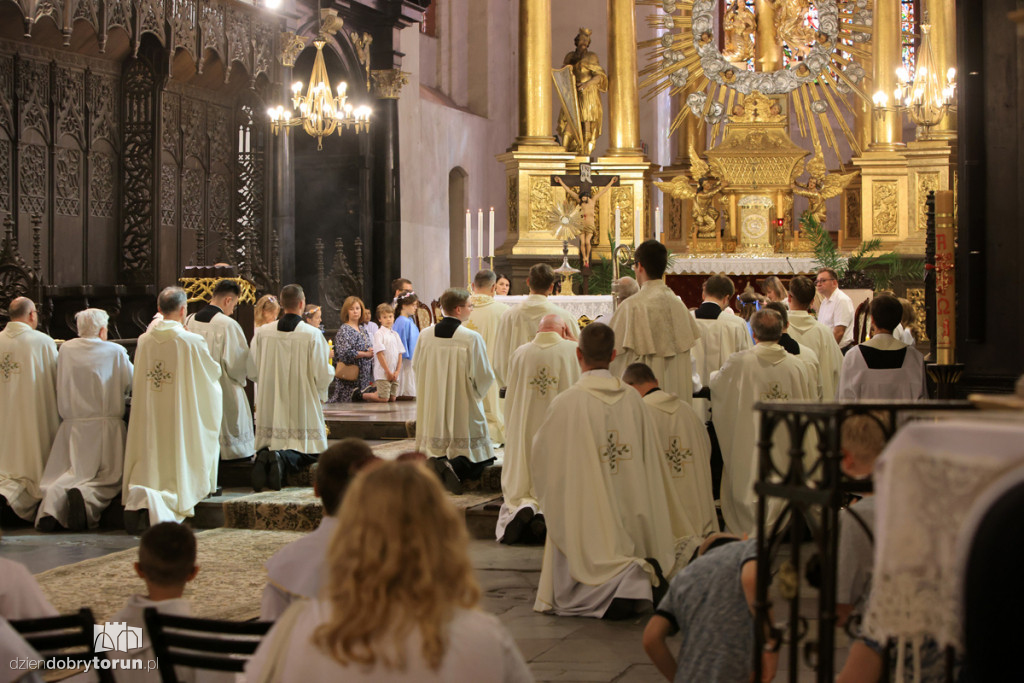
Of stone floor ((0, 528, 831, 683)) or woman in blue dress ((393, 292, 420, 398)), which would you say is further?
woman in blue dress ((393, 292, 420, 398))

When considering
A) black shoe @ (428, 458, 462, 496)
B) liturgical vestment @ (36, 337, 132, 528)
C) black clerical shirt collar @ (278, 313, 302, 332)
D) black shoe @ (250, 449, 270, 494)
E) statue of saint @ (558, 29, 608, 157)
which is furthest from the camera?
statue of saint @ (558, 29, 608, 157)

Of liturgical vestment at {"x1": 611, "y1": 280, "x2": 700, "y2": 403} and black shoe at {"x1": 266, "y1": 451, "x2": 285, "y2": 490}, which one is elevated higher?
liturgical vestment at {"x1": 611, "y1": 280, "x2": 700, "y2": 403}

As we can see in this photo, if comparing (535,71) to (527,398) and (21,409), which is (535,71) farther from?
(21,409)

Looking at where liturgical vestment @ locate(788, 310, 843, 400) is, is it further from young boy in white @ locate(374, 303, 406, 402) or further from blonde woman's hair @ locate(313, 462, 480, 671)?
blonde woman's hair @ locate(313, 462, 480, 671)

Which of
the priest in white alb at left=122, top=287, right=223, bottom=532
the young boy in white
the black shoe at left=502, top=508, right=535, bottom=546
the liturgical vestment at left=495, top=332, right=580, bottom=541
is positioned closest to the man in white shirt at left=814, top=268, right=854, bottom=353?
the liturgical vestment at left=495, top=332, right=580, bottom=541

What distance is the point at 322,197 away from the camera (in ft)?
57.2

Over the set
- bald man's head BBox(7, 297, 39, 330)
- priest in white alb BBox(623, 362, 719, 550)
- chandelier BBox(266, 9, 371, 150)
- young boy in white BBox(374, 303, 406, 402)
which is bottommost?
priest in white alb BBox(623, 362, 719, 550)

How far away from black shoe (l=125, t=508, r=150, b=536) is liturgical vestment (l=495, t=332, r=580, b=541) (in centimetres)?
254

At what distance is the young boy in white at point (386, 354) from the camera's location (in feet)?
44.0

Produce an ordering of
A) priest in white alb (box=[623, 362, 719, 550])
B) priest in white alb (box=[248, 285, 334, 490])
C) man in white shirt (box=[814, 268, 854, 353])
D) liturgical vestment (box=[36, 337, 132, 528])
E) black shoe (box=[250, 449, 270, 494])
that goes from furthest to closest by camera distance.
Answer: man in white shirt (box=[814, 268, 854, 353]) → priest in white alb (box=[248, 285, 334, 490]) → black shoe (box=[250, 449, 270, 494]) → liturgical vestment (box=[36, 337, 132, 528]) → priest in white alb (box=[623, 362, 719, 550])

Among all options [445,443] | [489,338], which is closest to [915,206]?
[489,338]

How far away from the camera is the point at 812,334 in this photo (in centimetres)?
904

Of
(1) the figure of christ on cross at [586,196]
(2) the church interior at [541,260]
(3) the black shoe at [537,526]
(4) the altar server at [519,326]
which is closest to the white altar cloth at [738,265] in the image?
(2) the church interior at [541,260]

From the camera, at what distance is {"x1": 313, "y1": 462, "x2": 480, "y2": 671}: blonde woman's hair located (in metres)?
2.24
